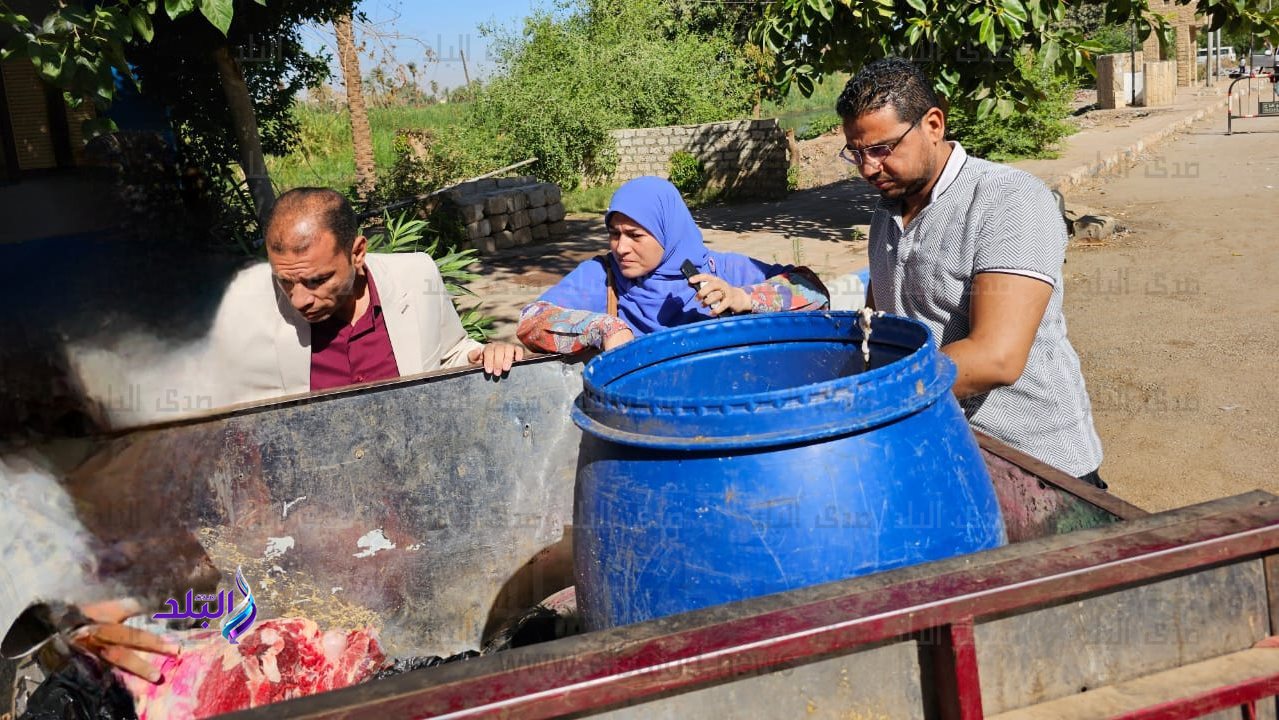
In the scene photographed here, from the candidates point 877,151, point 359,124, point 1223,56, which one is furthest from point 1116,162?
point 1223,56

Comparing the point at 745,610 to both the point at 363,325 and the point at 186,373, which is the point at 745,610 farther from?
the point at 186,373

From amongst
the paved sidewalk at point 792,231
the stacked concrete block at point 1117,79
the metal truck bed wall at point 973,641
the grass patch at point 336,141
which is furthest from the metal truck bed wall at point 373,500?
the stacked concrete block at point 1117,79

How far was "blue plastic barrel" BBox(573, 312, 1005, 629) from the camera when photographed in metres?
1.46

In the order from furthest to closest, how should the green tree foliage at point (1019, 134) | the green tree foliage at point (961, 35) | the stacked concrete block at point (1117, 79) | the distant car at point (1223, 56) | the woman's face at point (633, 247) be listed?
the distant car at point (1223, 56) < the stacked concrete block at point (1117, 79) < the green tree foliage at point (1019, 134) < the green tree foliage at point (961, 35) < the woman's face at point (633, 247)

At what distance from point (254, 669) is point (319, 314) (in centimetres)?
102

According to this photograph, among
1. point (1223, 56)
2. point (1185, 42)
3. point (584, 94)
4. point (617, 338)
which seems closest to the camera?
point (617, 338)

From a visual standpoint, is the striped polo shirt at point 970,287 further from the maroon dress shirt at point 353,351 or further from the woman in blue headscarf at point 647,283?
the maroon dress shirt at point 353,351

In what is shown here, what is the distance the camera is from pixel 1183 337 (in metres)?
6.45

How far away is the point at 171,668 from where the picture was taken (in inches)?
79.9

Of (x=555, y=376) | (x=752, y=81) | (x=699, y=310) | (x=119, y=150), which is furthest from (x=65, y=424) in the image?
(x=752, y=81)

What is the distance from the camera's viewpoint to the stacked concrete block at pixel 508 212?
1192 centimetres

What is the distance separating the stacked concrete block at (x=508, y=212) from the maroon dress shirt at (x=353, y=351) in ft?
29.2

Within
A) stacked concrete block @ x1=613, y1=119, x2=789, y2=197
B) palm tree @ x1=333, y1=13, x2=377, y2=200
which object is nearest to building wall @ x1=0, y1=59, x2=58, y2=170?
palm tree @ x1=333, y1=13, x2=377, y2=200

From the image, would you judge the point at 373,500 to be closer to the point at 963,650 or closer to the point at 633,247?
the point at 633,247
